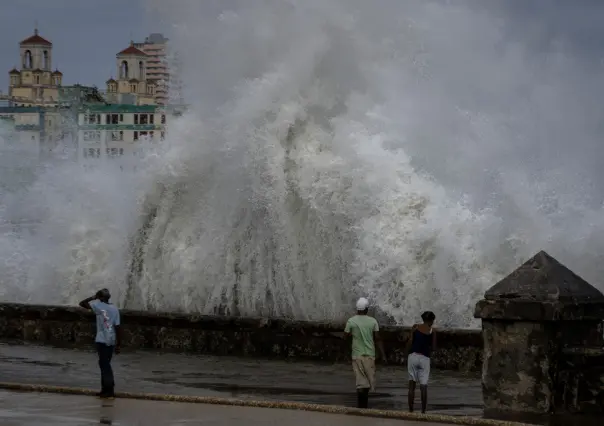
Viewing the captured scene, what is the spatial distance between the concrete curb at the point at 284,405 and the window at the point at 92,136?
374ft

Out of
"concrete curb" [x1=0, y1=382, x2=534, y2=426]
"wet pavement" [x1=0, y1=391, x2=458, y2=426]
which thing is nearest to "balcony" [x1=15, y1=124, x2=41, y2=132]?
"concrete curb" [x1=0, y1=382, x2=534, y2=426]

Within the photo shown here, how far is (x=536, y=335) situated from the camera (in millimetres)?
9961

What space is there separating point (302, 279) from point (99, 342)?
838 cm

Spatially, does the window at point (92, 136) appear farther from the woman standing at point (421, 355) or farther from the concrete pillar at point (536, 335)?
the concrete pillar at point (536, 335)

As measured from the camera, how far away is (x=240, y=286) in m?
20.9

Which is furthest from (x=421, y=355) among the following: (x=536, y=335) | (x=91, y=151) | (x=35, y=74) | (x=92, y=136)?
(x=35, y=74)

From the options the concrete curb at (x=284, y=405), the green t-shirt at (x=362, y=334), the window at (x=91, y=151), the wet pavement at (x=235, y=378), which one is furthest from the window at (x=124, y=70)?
the green t-shirt at (x=362, y=334)

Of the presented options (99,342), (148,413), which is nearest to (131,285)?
(99,342)

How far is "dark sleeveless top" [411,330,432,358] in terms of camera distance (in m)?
11.5

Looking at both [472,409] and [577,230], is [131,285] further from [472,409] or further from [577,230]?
[472,409]

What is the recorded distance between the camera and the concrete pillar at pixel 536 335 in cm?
991

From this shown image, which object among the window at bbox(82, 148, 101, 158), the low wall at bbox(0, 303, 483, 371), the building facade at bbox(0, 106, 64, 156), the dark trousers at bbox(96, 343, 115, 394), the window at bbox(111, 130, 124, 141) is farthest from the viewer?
the building facade at bbox(0, 106, 64, 156)

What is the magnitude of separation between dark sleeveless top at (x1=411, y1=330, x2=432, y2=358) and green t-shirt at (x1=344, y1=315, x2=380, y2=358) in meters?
0.42

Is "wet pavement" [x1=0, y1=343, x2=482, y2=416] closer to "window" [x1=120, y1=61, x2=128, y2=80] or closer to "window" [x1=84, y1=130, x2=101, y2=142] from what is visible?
"window" [x1=84, y1=130, x2=101, y2=142]
